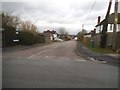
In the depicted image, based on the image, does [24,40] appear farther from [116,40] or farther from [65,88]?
[65,88]

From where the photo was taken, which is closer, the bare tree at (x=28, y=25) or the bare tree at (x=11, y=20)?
the bare tree at (x=11, y=20)

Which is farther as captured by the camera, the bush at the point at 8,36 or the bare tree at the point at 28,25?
the bare tree at the point at 28,25

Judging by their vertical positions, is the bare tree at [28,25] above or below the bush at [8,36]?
above

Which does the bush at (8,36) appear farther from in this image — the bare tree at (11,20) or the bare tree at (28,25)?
the bare tree at (28,25)

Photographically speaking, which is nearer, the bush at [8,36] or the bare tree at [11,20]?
the bush at [8,36]

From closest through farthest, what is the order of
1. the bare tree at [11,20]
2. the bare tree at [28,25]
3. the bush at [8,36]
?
the bush at [8,36]
the bare tree at [11,20]
the bare tree at [28,25]

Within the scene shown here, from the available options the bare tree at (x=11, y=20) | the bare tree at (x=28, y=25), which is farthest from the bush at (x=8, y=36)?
Answer: the bare tree at (x=28, y=25)

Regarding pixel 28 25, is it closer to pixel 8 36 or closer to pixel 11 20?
pixel 11 20

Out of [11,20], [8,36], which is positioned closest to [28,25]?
[11,20]

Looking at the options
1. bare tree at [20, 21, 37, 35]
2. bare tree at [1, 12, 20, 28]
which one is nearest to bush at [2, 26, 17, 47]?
bare tree at [1, 12, 20, 28]

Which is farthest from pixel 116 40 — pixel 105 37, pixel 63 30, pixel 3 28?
pixel 63 30

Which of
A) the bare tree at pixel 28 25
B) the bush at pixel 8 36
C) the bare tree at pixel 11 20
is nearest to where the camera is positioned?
the bush at pixel 8 36

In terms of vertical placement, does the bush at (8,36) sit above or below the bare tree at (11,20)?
below

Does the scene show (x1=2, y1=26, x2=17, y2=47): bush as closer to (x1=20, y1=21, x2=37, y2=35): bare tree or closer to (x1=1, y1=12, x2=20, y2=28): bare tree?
(x1=1, y1=12, x2=20, y2=28): bare tree
